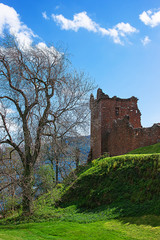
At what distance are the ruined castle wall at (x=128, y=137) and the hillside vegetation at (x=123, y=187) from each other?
5.01m

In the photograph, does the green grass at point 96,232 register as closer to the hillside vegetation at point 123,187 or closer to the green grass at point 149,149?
the hillside vegetation at point 123,187

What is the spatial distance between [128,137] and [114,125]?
2.63 m

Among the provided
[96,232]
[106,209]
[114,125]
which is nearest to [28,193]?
[106,209]

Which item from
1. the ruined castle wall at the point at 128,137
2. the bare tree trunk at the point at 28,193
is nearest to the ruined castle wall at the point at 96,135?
the ruined castle wall at the point at 128,137

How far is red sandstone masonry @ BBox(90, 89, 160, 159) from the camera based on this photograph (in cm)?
2105

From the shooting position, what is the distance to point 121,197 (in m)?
12.2

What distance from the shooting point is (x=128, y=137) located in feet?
68.7

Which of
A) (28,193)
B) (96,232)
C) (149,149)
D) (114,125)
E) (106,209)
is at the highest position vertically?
(114,125)

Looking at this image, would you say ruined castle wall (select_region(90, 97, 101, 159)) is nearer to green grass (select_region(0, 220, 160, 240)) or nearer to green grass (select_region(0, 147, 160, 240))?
green grass (select_region(0, 147, 160, 240))

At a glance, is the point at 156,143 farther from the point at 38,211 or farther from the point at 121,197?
the point at 38,211

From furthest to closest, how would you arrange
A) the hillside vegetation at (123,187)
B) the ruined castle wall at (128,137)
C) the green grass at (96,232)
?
1. the ruined castle wall at (128,137)
2. the hillside vegetation at (123,187)
3. the green grass at (96,232)

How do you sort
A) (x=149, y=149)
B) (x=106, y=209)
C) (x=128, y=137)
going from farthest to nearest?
(x=128, y=137) < (x=149, y=149) < (x=106, y=209)

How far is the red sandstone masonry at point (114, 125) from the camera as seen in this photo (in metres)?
21.0

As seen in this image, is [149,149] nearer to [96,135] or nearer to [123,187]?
[123,187]
